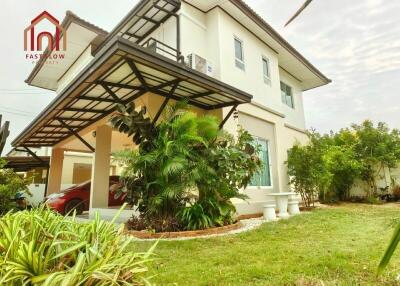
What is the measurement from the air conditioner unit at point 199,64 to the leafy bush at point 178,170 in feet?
9.27

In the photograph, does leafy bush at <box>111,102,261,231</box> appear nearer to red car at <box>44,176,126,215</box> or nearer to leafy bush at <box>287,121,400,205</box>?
red car at <box>44,176,126,215</box>

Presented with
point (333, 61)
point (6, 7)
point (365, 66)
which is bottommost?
point (365, 66)

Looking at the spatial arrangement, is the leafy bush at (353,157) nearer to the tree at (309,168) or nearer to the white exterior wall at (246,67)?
the tree at (309,168)

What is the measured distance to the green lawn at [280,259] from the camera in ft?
9.80

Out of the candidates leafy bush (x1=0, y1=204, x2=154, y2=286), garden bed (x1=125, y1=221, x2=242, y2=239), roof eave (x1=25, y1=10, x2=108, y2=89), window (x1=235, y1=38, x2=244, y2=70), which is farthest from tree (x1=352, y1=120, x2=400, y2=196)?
leafy bush (x1=0, y1=204, x2=154, y2=286)

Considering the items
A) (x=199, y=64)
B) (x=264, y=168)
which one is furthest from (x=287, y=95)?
(x=199, y=64)

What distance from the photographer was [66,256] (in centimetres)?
169

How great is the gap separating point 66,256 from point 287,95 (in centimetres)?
1540

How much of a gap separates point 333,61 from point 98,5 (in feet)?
46.4

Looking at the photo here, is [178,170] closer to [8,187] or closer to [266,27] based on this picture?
[8,187]

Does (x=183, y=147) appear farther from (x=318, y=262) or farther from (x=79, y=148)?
(x=79, y=148)

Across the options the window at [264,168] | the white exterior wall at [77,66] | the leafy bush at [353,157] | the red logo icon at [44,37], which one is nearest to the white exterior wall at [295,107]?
the leafy bush at [353,157]

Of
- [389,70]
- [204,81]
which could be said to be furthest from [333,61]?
[204,81]

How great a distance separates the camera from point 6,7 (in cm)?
1106
